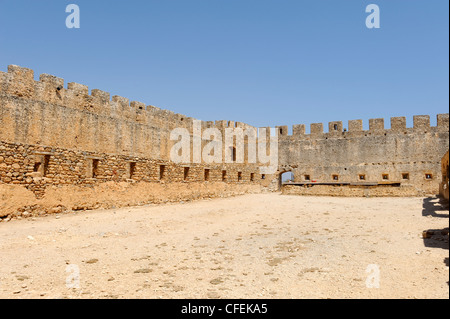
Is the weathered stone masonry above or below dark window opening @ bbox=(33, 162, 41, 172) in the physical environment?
above

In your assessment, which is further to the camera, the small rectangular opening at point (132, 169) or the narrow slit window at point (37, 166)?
the small rectangular opening at point (132, 169)

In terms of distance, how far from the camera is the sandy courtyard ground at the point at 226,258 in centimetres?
385

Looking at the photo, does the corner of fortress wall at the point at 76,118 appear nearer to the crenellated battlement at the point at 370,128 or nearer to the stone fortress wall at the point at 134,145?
the stone fortress wall at the point at 134,145

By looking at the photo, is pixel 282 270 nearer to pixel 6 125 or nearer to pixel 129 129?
pixel 6 125

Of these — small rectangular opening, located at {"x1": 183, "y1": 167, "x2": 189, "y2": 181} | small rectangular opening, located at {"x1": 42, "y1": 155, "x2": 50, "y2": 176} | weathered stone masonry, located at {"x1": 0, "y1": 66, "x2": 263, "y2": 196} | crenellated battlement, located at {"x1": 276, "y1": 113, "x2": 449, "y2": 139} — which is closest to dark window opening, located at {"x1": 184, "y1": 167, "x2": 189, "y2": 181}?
small rectangular opening, located at {"x1": 183, "y1": 167, "x2": 189, "y2": 181}

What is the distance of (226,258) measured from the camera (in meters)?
5.38

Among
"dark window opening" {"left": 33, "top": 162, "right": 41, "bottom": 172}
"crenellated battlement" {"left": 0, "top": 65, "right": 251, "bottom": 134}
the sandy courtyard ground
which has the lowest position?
the sandy courtyard ground

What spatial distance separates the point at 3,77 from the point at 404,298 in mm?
11052

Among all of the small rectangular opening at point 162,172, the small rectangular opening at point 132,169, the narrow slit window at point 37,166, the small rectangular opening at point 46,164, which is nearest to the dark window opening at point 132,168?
the small rectangular opening at point 132,169

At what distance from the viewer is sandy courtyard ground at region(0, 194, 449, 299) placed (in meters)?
3.85

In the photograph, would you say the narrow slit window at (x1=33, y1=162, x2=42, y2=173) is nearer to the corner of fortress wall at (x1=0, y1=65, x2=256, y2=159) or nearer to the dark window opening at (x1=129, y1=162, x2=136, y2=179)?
the corner of fortress wall at (x1=0, y1=65, x2=256, y2=159)

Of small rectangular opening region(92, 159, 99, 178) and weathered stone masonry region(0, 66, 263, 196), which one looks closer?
weathered stone masonry region(0, 66, 263, 196)

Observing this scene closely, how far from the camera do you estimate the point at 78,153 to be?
36.3 ft
